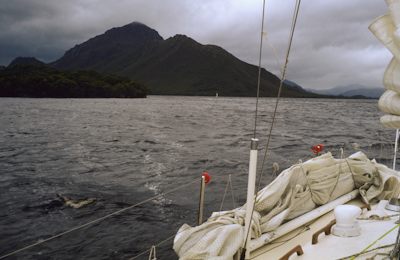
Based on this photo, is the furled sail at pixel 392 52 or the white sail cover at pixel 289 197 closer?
the furled sail at pixel 392 52

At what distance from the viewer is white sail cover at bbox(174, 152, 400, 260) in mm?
4344

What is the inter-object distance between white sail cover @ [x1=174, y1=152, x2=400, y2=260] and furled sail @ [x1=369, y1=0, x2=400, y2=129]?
6.96 ft

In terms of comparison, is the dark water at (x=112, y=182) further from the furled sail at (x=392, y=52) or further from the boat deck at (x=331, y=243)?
the furled sail at (x=392, y=52)

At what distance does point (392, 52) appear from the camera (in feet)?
11.0

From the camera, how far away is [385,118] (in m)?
3.86

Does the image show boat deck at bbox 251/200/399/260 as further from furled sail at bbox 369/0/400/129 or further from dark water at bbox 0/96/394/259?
dark water at bbox 0/96/394/259

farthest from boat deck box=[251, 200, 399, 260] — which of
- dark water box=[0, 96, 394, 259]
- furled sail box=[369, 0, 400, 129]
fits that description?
dark water box=[0, 96, 394, 259]

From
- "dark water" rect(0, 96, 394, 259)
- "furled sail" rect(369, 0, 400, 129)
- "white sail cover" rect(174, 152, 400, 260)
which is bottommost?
"dark water" rect(0, 96, 394, 259)

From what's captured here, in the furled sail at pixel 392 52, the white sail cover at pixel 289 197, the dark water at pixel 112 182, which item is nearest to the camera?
the furled sail at pixel 392 52

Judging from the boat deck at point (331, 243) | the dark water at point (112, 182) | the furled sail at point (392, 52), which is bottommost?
the dark water at point (112, 182)

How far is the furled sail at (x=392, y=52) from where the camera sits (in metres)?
3.30

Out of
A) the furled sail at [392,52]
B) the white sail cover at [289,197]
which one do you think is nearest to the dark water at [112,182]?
the white sail cover at [289,197]

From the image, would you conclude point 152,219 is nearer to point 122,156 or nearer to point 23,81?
point 122,156

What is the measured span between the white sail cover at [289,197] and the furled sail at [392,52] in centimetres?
212
